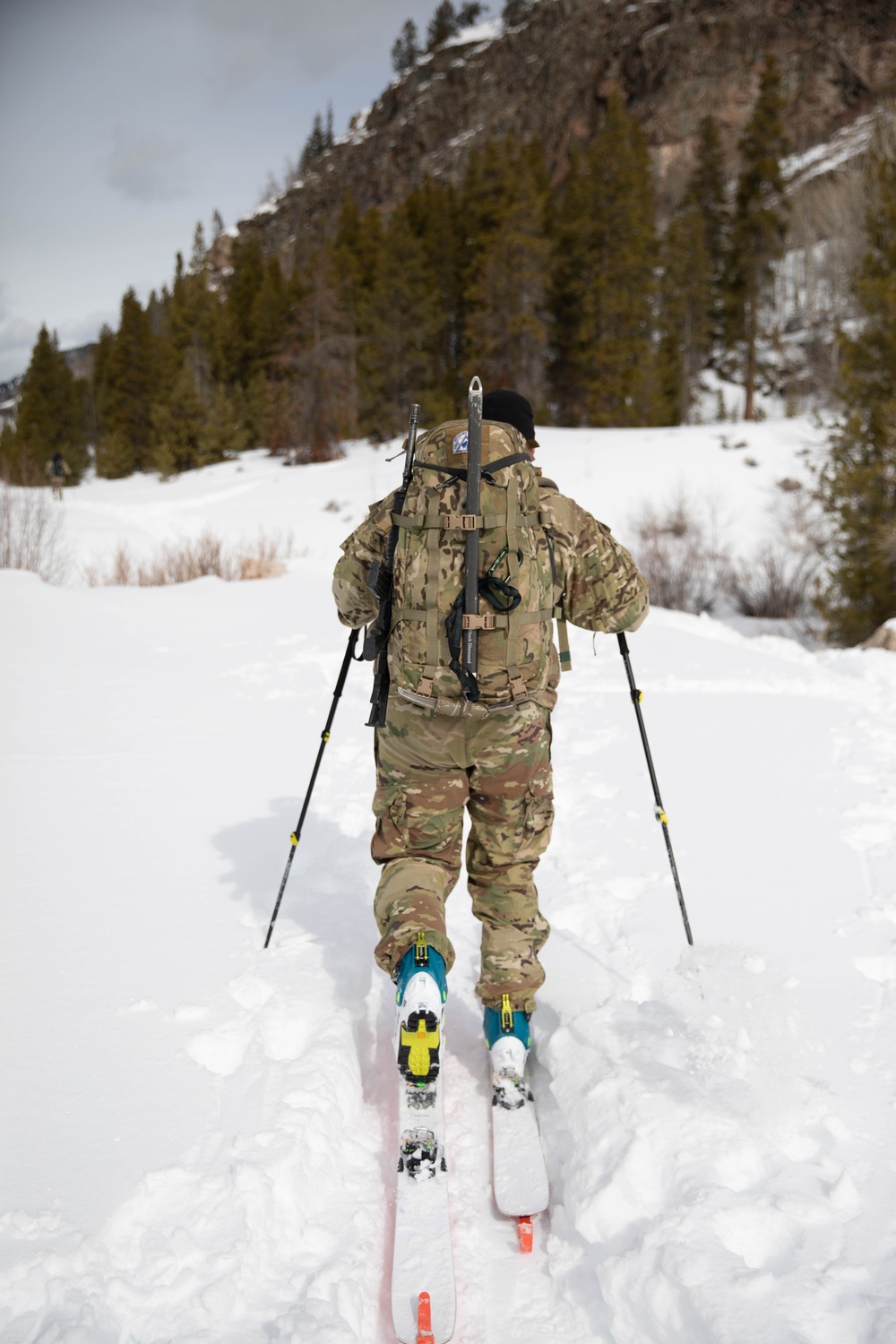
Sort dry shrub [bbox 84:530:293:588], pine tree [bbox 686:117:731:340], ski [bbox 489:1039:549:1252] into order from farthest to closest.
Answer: pine tree [bbox 686:117:731:340] → dry shrub [bbox 84:530:293:588] → ski [bbox 489:1039:549:1252]

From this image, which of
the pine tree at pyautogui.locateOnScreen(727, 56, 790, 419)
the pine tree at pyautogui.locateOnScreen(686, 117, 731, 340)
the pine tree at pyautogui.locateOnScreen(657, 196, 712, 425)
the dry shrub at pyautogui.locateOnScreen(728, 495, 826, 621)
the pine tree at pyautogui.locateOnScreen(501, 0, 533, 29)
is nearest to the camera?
the dry shrub at pyautogui.locateOnScreen(728, 495, 826, 621)

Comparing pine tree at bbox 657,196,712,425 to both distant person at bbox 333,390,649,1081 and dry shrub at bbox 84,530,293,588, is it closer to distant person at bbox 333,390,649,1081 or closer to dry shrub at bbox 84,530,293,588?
dry shrub at bbox 84,530,293,588

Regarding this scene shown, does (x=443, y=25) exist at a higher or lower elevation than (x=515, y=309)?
higher

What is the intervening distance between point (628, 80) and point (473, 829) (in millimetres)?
66505

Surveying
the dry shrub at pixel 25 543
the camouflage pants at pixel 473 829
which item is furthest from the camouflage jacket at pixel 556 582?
the dry shrub at pixel 25 543

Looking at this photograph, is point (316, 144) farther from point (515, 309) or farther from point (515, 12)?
point (515, 309)

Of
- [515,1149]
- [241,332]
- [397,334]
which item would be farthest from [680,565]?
[241,332]

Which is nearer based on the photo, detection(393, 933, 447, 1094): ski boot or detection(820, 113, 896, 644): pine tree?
detection(393, 933, 447, 1094): ski boot

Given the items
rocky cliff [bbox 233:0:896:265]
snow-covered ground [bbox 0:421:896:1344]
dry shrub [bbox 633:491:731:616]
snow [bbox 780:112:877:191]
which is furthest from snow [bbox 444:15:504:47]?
snow-covered ground [bbox 0:421:896:1344]

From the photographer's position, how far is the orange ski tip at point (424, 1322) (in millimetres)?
1698

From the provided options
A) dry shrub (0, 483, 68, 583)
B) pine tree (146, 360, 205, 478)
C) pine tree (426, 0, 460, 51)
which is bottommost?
dry shrub (0, 483, 68, 583)

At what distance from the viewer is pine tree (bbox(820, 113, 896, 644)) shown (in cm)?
1205

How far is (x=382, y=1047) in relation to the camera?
2.68m

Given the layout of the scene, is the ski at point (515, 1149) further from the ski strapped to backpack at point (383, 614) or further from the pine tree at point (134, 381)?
the pine tree at point (134, 381)
